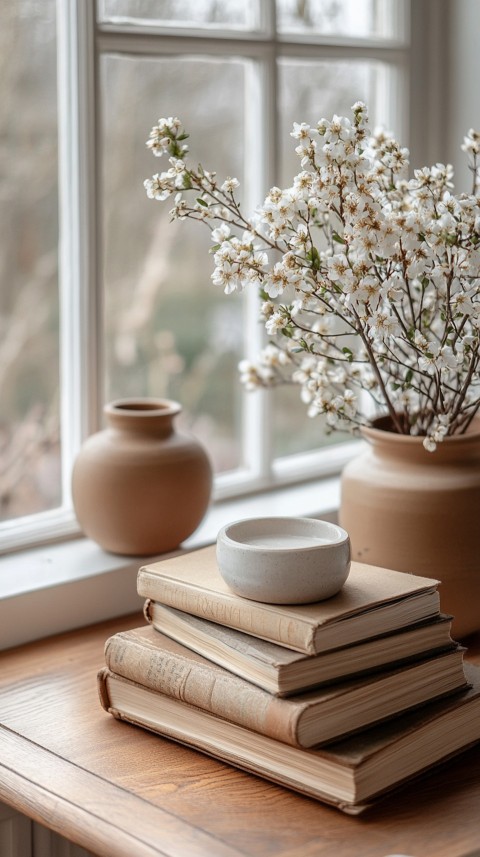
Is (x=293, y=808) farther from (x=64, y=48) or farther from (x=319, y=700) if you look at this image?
(x=64, y=48)

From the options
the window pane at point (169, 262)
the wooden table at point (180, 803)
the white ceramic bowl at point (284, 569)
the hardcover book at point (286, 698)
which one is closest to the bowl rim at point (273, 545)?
the white ceramic bowl at point (284, 569)

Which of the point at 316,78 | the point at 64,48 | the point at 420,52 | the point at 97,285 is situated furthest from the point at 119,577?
the point at 420,52

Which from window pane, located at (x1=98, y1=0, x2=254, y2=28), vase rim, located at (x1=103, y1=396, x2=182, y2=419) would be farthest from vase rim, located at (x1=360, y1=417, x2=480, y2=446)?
window pane, located at (x1=98, y1=0, x2=254, y2=28)

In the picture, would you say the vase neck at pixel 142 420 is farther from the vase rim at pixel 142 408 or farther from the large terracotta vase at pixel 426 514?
the large terracotta vase at pixel 426 514

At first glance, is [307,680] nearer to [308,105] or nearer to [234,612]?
[234,612]

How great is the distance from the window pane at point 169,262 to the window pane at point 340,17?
140 millimetres

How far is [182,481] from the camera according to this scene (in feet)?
5.23

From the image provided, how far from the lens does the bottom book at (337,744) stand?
1.07 m

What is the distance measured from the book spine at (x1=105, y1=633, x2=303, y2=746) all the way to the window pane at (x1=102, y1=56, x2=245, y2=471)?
2.35 ft

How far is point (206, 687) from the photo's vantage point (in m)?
1.15

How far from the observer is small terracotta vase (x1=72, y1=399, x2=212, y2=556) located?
5.15 feet

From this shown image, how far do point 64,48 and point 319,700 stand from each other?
3.48 feet

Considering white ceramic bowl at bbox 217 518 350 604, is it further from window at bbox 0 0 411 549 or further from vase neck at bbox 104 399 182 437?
window at bbox 0 0 411 549

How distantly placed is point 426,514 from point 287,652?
0.36 m
